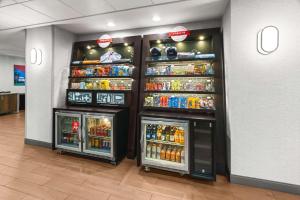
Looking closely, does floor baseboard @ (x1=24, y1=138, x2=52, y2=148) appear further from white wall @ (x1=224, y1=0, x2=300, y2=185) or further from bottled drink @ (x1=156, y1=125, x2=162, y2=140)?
white wall @ (x1=224, y1=0, x2=300, y2=185)

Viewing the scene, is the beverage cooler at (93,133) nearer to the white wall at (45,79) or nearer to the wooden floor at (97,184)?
the wooden floor at (97,184)

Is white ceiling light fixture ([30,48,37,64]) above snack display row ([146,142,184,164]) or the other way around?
above

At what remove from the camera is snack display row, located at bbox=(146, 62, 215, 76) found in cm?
285

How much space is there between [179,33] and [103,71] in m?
1.79

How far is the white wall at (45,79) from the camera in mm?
Result: 3436

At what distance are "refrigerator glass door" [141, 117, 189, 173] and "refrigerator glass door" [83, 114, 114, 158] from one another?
748mm

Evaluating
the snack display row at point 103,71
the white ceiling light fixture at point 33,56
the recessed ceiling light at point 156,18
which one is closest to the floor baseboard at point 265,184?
the snack display row at point 103,71

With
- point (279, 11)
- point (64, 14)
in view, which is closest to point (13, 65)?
point (64, 14)

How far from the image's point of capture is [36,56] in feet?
11.6

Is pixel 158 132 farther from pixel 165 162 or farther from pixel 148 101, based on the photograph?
pixel 148 101

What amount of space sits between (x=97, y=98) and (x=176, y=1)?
7.77 ft

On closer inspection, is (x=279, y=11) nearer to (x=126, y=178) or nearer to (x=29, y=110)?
(x=126, y=178)

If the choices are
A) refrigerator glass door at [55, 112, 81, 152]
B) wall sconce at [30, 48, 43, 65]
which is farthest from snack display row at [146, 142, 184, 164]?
wall sconce at [30, 48, 43, 65]

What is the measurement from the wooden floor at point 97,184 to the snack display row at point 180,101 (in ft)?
3.89
